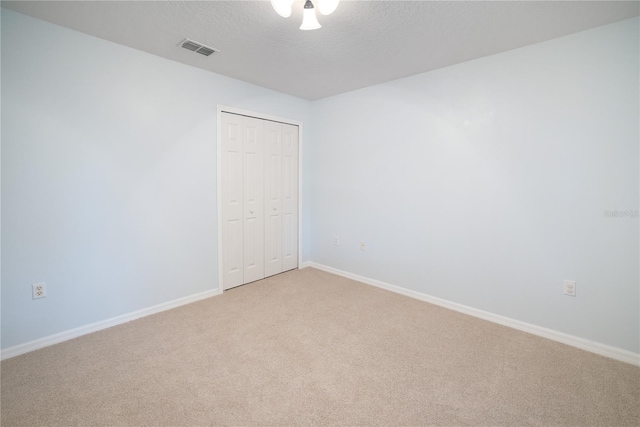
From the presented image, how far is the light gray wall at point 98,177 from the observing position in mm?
2133

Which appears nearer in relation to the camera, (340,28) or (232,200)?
(340,28)

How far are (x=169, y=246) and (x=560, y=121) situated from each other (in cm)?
362

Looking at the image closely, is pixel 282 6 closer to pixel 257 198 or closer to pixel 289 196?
pixel 257 198

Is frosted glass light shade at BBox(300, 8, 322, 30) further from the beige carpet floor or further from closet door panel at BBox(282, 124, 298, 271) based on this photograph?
the beige carpet floor

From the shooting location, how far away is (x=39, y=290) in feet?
7.41

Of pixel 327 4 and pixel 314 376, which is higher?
pixel 327 4

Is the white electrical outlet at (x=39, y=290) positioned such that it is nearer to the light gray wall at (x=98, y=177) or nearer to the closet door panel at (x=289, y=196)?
the light gray wall at (x=98, y=177)

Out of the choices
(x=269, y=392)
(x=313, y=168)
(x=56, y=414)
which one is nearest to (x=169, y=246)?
(x=56, y=414)

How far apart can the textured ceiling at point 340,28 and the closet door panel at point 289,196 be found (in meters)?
1.17

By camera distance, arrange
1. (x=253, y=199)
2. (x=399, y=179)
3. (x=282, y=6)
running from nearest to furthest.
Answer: (x=282, y=6)
(x=399, y=179)
(x=253, y=199)

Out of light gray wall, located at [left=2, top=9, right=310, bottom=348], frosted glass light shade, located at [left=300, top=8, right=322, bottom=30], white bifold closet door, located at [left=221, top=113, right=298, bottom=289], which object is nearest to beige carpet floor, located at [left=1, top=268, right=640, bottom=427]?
light gray wall, located at [left=2, top=9, right=310, bottom=348]

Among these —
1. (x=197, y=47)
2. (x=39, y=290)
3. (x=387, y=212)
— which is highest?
(x=197, y=47)

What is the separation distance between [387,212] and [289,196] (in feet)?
4.62

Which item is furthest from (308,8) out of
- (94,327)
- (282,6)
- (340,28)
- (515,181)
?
(94,327)
